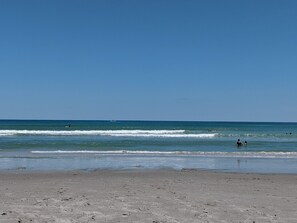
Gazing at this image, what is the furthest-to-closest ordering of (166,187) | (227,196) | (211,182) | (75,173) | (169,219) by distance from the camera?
(75,173) → (211,182) → (166,187) → (227,196) → (169,219)

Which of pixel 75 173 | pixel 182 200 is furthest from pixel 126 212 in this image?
pixel 75 173

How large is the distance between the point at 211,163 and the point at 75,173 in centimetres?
725

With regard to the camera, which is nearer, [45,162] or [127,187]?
[127,187]

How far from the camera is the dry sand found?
7.21 m

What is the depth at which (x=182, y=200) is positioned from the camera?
8.80 m

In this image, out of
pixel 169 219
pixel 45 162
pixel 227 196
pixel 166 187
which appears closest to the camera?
pixel 169 219

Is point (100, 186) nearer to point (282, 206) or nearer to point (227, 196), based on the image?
point (227, 196)

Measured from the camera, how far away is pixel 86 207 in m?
7.93

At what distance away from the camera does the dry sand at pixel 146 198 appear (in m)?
7.21

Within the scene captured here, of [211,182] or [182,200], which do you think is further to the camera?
[211,182]

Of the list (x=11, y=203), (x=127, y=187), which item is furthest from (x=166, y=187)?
(x=11, y=203)

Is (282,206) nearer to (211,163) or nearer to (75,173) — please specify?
(75,173)

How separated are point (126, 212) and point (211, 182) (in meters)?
5.48

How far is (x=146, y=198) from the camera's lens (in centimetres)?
902
